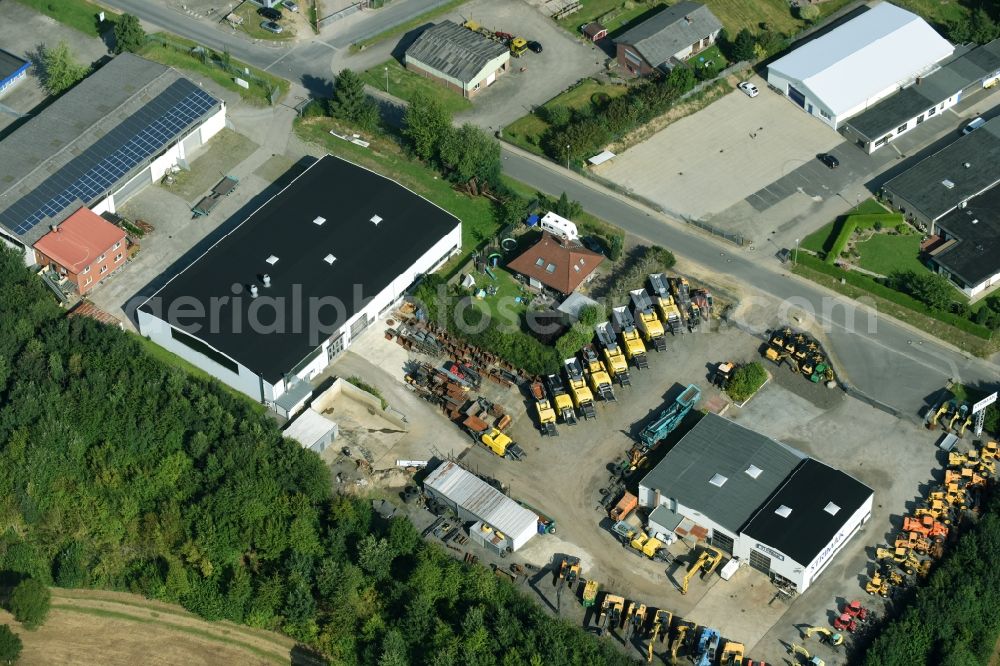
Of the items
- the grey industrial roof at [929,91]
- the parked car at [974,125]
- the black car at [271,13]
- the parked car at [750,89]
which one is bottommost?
the black car at [271,13]

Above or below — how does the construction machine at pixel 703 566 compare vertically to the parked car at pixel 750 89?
below

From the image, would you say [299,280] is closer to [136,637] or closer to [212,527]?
[212,527]

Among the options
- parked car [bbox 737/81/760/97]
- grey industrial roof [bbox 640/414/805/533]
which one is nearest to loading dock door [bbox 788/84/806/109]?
parked car [bbox 737/81/760/97]

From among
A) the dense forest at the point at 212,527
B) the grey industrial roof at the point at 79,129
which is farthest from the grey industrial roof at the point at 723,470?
the grey industrial roof at the point at 79,129

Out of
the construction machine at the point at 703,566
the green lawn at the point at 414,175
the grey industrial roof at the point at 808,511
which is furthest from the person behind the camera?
the green lawn at the point at 414,175

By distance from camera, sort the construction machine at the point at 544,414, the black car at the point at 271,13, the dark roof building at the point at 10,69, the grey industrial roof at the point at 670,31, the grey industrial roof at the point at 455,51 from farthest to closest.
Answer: the black car at the point at 271,13
the grey industrial roof at the point at 670,31
the grey industrial roof at the point at 455,51
the dark roof building at the point at 10,69
the construction machine at the point at 544,414

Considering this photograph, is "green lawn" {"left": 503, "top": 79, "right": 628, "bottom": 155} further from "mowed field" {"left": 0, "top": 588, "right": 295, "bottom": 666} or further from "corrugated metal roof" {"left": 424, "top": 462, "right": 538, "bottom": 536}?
"mowed field" {"left": 0, "top": 588, "right": 295, "bottom": 666}

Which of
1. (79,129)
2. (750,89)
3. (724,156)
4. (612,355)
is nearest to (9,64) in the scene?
(79,129)

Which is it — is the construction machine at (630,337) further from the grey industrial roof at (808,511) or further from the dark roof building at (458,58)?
the dark roof building at (458,58)
